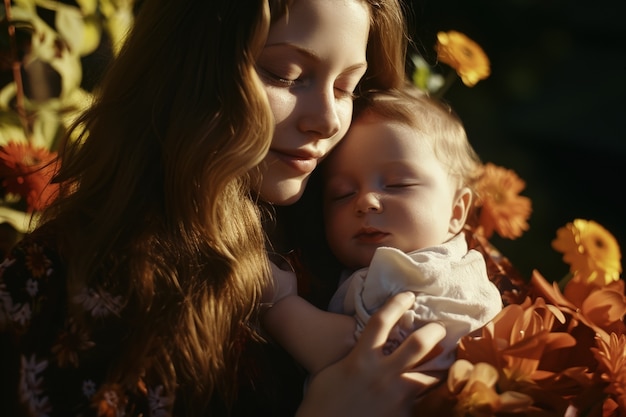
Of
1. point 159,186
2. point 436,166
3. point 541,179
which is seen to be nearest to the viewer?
point 159,186

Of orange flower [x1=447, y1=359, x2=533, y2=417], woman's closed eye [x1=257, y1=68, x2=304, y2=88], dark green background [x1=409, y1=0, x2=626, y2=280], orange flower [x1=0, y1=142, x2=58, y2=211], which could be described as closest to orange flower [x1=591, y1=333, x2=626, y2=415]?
orange flower [x1=447, y1=359, x2=533, y2=417]

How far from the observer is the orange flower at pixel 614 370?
1245 mm

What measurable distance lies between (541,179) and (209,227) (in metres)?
2.12

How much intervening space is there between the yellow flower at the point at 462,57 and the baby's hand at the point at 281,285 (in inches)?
27.0

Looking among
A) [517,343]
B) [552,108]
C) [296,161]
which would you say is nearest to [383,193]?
[296,161]

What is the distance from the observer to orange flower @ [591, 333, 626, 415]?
1.25 m

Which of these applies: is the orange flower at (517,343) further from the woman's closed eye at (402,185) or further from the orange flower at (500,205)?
the orange flower at (500,205)

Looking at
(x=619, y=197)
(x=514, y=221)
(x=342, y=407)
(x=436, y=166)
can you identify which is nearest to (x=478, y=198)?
(x=514, y=221)

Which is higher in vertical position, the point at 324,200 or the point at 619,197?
the point at 324,200

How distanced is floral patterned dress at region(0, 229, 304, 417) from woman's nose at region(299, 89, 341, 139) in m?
0.42

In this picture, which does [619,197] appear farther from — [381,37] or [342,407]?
[342,407]

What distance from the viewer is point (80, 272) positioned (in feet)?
4.00

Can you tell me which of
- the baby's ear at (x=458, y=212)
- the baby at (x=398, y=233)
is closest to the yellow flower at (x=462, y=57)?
the baby at (x=398, y=233)

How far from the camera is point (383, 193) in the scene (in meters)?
1.46
